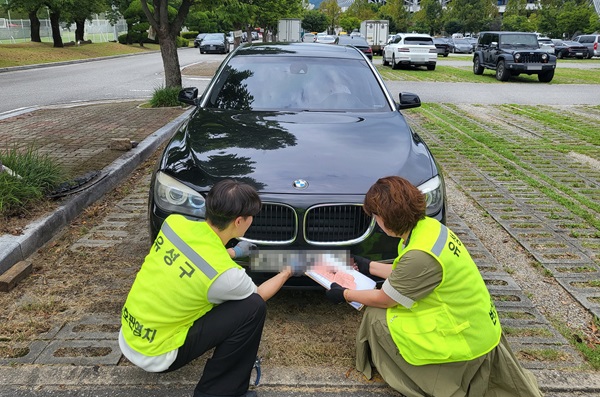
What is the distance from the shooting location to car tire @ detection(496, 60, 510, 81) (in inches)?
753

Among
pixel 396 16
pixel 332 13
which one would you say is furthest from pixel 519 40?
pixel 332 13

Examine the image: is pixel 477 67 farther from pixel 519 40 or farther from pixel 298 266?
pixel 298 266

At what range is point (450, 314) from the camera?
8.61 feet

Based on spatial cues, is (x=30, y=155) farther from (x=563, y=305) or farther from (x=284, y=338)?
(x=563, y=305)

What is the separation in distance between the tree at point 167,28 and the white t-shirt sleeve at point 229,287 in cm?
1018

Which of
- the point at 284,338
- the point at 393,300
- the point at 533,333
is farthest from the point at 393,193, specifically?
the point at 533,333

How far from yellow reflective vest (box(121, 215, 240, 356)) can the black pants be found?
0.18 ft

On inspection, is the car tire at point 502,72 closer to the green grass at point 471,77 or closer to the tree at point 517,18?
the green grass at point 471,77

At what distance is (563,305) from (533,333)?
51 centimetres

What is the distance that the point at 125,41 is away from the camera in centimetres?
4581

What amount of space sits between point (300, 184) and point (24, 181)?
3.11 meters

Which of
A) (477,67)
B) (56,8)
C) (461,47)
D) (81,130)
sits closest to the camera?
(81,130)

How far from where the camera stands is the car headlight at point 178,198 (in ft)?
10.9

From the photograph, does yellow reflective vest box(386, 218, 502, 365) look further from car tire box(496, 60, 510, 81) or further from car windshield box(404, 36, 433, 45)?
car windshield box(404, 36, 433, 45)
